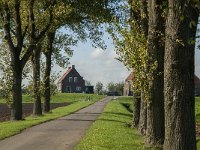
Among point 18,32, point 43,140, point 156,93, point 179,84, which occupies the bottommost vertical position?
point 43,140

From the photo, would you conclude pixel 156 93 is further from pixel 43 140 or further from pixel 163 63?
pixel 43 140

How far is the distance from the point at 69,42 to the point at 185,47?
35453 millimetres

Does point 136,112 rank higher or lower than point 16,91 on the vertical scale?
lower

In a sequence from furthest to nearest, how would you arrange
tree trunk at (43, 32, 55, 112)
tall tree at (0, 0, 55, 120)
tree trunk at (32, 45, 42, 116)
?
1. tree trunk at (43, 32, 55, 112)
2. tree trunk at (32, 45, 42, 116)
3. tall tree at (0, 0, 55, 120)

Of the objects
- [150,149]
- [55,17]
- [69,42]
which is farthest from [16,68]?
[150,149]

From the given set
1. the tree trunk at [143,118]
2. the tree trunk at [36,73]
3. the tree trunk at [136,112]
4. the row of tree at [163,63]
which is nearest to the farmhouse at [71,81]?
the tree trunk at [36,73]

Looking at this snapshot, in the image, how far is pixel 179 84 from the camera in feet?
36.7

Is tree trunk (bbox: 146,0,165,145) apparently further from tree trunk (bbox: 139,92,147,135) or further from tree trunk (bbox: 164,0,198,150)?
tree trunk (bbox: 164,0,198,150)

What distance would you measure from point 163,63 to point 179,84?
6391mm

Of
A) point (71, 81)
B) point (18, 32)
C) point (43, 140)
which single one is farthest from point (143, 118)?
point (71, 81)

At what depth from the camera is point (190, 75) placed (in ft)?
37.0

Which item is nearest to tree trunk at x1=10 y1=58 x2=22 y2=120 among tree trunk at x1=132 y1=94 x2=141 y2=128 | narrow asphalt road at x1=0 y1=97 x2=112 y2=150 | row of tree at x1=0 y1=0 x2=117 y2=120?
row of tree at x1=0 y1=0 x2=117 y2=120

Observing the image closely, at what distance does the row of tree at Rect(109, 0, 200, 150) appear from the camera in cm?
1103

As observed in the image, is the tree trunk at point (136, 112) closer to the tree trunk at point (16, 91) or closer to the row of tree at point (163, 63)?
the row of tree at point (163, 63)
